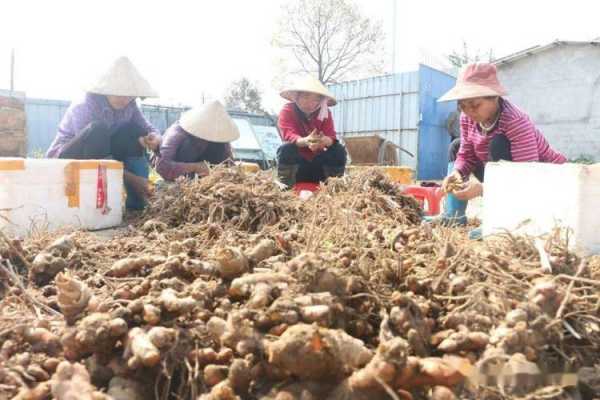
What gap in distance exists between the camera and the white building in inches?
575

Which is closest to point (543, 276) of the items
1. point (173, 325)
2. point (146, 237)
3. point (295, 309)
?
point (295, 309)

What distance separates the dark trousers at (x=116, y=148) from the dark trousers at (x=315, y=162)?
4.06 ft

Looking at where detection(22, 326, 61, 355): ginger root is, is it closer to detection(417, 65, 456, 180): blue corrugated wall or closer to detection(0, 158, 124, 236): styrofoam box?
detection(0, 158, 124, 236): styrofoam box

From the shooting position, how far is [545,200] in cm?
246

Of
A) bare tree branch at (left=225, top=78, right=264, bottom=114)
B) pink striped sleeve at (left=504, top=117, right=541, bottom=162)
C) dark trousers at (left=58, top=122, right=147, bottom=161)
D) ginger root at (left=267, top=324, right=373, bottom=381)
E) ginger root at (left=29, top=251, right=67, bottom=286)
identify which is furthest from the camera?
bare tree branch at (left=225, top=78, right=264, bottom=114)

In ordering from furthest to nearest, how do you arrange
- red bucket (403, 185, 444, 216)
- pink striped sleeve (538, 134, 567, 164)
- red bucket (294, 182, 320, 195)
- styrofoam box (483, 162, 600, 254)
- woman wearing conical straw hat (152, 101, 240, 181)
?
1. red bucket (403, 185, 444, 216)
2. red bucket (294, 182, 320, 195)
3. woman wearing conical straw hat (152, 101, 240, 181)
4. pink striped sleeve (538, 134, 567, 164)
5. styrofoam box (483, 162, 600, 254)

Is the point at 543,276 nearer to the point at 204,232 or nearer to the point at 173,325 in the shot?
the point at 173,325

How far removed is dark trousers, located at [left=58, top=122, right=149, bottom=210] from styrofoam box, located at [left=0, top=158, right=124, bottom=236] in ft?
1.85

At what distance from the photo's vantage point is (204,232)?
2836 mm

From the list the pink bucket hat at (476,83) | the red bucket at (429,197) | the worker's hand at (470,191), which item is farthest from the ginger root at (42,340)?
the red bucket at (429,197)

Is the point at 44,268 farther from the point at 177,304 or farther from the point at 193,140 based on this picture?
the point at 193,140

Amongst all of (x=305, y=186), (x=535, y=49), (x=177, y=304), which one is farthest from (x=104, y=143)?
(x=535, y=49)

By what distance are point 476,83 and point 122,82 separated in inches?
108

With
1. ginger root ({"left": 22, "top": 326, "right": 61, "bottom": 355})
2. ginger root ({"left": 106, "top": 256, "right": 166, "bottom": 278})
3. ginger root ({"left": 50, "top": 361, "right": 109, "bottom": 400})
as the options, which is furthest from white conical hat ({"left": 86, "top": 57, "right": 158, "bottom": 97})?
ginger root ({"left": 50, "top": 361, "right": 109, "bottom": 400})
